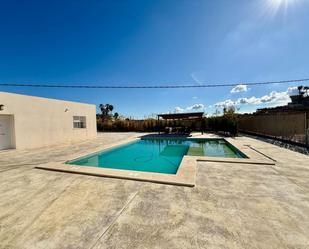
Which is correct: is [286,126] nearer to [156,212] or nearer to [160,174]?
[160,174]

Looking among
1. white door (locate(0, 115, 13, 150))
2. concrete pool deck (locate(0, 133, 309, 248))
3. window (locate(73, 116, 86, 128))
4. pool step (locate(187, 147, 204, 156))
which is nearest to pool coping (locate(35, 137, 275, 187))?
concrete pool deck (locate(0, 133, 309, 248))

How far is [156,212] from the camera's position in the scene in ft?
7.80

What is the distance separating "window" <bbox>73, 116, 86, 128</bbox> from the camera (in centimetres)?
1235

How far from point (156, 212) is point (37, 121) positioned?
397 inches

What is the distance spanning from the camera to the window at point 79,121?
12.4 meters

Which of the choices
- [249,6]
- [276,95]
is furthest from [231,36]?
[276,95]

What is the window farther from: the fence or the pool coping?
the fence

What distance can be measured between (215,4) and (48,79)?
11.1 m

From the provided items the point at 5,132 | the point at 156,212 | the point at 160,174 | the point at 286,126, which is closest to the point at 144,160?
the point at 160,174

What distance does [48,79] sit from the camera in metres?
10.7

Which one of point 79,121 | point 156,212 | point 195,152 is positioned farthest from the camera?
point 79,121

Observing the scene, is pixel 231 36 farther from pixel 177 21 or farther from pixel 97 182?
pixel 97 182

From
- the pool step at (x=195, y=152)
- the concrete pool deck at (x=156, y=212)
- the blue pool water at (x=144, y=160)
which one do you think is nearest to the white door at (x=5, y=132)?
the blue pool water at (x=144, y=160)

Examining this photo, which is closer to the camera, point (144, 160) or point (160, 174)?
point (160, 174)
